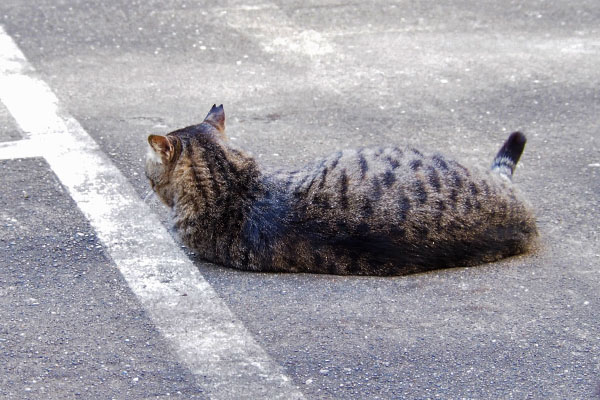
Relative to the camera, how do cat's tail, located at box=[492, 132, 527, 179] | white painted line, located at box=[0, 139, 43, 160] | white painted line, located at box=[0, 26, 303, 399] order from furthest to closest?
white painted line, located at box=[0, 139, 43, 160]
cat's tail, located at box=[492, 132, 527, 179]
white painted line, located at box=[0, 26, 303, 399]

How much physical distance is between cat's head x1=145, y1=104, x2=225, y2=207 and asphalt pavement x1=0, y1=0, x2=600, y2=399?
0.26 meters

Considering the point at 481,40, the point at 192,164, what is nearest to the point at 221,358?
the point at 192,164

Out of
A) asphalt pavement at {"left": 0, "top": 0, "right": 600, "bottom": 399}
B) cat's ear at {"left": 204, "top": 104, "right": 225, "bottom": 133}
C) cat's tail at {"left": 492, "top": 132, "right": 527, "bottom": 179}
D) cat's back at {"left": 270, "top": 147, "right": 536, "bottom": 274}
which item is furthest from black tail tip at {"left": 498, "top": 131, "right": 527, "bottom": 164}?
cat's ear at {"left": 204, "top": 104, "right": 225, "bottom": 133}

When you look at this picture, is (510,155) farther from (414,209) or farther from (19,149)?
(19,149)

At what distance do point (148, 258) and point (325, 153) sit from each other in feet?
6.14

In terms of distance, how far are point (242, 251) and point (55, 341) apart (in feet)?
4.00

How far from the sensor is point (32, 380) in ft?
13.4

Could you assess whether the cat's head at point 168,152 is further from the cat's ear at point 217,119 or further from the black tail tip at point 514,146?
the black tail tip at point 514,146

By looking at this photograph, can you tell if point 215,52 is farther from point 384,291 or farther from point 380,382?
point 380,382

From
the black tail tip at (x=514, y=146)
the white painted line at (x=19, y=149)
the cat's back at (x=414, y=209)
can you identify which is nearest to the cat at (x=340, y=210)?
the cat's back at (x=414, y=209)

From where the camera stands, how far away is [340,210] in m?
5.02

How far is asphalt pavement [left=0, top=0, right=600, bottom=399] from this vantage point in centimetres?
428

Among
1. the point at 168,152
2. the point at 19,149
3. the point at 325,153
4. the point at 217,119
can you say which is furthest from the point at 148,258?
the point at 325,153

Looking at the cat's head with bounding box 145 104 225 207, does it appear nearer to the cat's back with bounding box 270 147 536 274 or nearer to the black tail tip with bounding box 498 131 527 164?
the cat's back with bounding box 270 147 536 274
